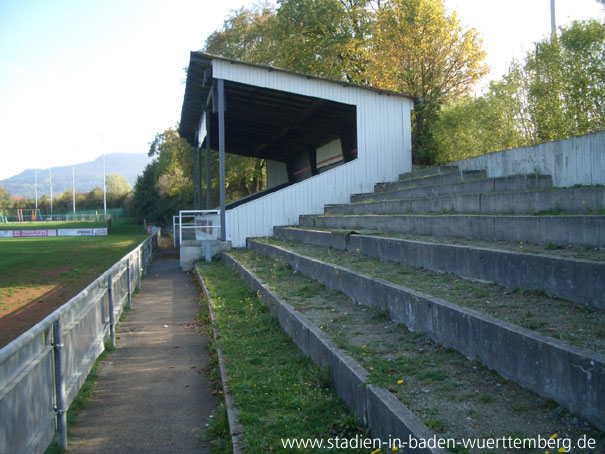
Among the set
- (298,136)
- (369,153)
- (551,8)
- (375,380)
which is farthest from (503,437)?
(298,136)

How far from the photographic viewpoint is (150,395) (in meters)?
5.53

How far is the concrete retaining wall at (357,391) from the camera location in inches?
115

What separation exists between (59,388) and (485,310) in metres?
3.49

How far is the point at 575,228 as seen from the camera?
16.4 ft

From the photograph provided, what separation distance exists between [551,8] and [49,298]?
17.9m

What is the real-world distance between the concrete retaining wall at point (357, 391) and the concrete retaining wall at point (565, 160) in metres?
4.98

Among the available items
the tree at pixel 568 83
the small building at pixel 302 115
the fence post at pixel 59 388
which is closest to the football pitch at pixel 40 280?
the small building at pixel 302 115

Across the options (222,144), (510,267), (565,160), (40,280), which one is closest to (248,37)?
(222,144)

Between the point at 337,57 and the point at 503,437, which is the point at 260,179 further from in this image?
the point at 503,437

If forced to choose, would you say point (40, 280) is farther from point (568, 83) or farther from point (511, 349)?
point (511, 349)

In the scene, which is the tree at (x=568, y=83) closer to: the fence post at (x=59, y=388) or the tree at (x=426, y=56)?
the tree at (x=426, y=56)

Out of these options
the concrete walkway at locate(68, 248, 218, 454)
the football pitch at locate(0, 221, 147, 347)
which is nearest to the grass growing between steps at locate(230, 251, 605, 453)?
the concrete walkway at locate(68, 248, 218, 454)

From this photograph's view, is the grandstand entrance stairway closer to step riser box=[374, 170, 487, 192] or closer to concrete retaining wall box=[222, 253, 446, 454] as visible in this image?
concrete retaining wall box=[222, 253, 446, 454]

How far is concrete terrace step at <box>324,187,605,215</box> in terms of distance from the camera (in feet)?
19.5
